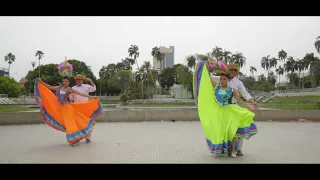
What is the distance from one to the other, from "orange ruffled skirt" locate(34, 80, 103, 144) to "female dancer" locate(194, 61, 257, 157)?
11.5 ft

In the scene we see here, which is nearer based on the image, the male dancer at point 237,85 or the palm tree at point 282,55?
the male dancer at point 237,85

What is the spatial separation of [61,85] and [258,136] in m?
6.44

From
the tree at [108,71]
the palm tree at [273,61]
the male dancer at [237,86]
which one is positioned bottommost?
the male dancer at [237,86]

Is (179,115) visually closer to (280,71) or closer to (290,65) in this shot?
(290,65)

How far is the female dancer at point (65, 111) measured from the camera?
813 cm

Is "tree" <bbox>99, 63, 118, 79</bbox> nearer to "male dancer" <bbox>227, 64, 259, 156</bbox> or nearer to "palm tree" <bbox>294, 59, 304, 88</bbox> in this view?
"palm tree" <bbox>294, 59, 304, 88</bbox>

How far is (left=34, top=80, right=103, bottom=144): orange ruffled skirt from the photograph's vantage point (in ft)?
26.5

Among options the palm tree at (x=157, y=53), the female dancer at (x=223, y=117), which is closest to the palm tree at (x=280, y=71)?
the palm tree at (x=157, y=53)

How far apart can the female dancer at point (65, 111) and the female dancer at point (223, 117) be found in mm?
3534

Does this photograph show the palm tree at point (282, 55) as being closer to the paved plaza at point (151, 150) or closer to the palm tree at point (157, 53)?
the palm tree at point (157, 53)

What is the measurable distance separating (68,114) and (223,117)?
172 inches

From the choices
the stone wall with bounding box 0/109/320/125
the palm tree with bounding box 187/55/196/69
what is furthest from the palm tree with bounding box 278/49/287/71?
the stone wall with bounding box 0/109/320/125
